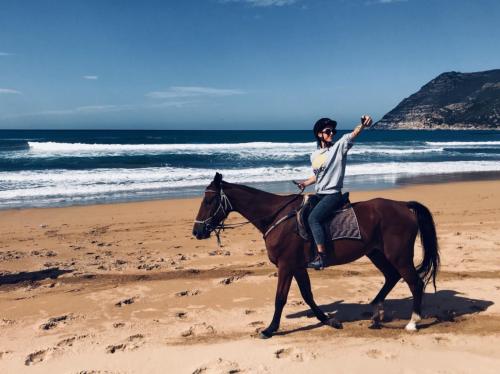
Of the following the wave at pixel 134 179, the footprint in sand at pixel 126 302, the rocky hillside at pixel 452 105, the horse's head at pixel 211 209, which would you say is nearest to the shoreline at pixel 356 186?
the wave at pixel 134 179

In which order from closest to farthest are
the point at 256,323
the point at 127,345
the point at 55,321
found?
1. the point at 127,345
2. the point at 256,323
3. the point at 55,321

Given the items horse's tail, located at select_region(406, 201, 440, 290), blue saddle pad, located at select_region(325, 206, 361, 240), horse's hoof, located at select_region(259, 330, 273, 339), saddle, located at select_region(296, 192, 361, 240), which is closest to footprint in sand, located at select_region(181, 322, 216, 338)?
horse's hoof, located at select_region(259, 330, 273, 339)

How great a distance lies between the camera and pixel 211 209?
5102 millimetres

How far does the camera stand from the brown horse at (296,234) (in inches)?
195

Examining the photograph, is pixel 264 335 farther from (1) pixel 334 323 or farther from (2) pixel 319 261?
(2) pixel 319 261

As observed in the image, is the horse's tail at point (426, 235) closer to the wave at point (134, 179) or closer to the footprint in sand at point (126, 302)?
the footprint in sand at point (126, 302)

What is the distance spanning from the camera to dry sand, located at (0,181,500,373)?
14.2 ft

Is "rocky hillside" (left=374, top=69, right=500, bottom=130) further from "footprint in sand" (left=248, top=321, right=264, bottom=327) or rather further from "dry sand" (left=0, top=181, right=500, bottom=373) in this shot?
"footprint in sand" (left=248, top=321, right=264, bottom=327)

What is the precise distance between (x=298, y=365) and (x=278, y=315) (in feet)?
2.63

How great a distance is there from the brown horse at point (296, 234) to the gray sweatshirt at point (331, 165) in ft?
1.37

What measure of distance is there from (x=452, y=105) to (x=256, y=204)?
160130mm

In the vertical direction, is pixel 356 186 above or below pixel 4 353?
above

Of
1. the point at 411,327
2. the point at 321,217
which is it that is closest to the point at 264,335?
the point at 321,217

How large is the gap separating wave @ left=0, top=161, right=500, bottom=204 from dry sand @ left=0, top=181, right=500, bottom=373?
24.1 ft
